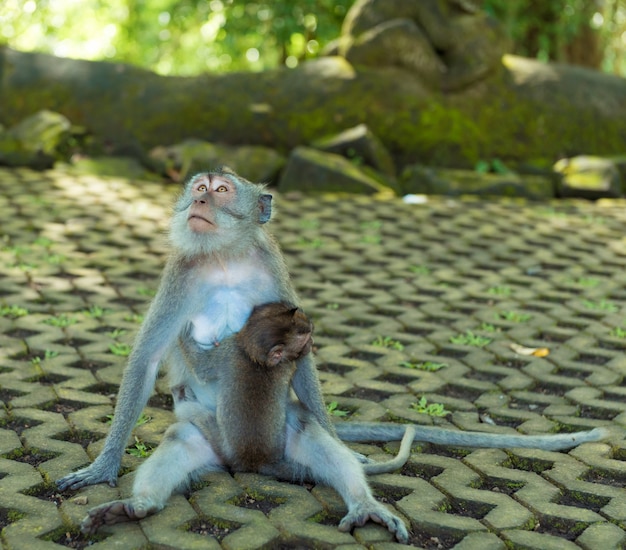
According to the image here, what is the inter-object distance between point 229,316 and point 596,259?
4.19 m

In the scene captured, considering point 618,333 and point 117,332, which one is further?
point 618,333

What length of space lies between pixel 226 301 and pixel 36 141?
601 cm

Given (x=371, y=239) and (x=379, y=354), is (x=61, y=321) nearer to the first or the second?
(x=379, y=354)

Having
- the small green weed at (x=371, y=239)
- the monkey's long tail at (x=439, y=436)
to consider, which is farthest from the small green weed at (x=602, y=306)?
the monkey's long tail at (x=439, y=436)

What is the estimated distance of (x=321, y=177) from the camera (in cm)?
853

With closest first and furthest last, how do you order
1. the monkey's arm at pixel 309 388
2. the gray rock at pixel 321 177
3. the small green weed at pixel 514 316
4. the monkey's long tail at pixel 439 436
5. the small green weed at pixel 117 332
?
1. the monkey's arm at pixel 309 388
2. the monkey's long tail at pixel 439 436
3. the small green weed at pixel 117 332
4. the small green weed at pixel 514 316
5. the gray rock at pixel 321 177

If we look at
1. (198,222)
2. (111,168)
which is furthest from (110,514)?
(111,168)

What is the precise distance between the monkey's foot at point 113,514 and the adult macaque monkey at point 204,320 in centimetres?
21

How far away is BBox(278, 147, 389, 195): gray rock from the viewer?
27.9 ft

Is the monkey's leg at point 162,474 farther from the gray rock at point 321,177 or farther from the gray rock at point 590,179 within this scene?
the gray rock at point 590,179

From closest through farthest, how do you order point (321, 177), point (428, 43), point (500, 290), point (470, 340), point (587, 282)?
A: point (470, 340) < point (500, 290) < point (587, 282) < point (321, 177) < point (428, 43)

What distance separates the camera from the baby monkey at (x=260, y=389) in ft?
9.94

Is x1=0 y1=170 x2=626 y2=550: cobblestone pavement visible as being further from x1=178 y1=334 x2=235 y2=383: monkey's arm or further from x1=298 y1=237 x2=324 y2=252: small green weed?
x1=178 y1=334 x2=235 y2=383: monkey's arm

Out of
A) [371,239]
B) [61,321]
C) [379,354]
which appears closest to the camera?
[379,354]
